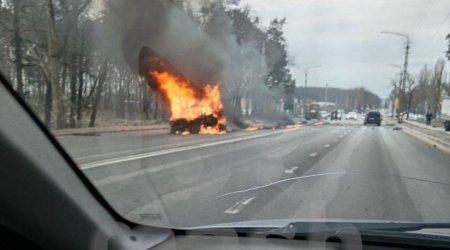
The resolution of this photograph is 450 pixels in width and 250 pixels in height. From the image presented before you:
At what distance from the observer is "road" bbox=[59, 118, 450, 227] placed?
6016 mm

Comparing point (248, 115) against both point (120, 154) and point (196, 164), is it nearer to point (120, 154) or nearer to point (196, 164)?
point (196, 164)

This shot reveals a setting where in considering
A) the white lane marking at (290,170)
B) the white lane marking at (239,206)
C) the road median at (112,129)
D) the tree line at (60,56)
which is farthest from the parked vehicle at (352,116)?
the white lane marking at (239,206)

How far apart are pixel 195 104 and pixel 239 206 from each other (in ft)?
51.9

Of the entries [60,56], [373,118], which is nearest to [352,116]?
[373,118]

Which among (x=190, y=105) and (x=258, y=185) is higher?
(x=190, y=105)

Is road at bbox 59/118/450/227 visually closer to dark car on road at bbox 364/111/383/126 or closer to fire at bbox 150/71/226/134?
fire at bbox 150/71/226/134

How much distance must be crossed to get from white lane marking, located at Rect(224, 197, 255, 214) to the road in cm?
1

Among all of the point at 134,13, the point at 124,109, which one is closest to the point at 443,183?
the point at 134,13

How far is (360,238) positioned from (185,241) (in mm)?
948

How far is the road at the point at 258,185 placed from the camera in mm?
6016

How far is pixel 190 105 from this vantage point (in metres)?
22.9

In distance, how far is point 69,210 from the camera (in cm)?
263

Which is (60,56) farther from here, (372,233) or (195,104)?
(195,104)

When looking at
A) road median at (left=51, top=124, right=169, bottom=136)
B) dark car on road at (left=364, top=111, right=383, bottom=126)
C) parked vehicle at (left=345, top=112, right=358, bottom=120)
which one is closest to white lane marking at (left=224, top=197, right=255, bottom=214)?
road median at (left=51, top=124, right=169, bottom=136)
